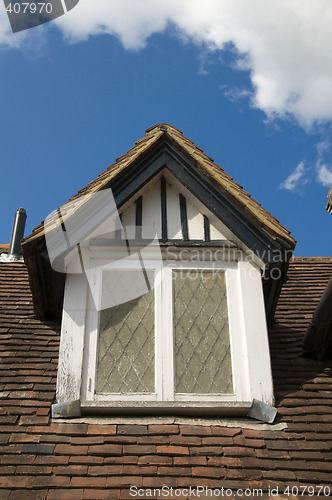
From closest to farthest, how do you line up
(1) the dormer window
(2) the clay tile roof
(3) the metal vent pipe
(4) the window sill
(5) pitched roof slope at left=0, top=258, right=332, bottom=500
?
(5) pitched roof slope at left=0, top=258, right=332, bottom=500 → (4) the window sill → (1) the dormer window → (3) the metal vent pipe → (2) the clay tile roof

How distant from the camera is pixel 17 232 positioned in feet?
28.2

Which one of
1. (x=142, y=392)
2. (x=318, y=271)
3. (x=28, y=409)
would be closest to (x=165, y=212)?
(x=142, y=392)

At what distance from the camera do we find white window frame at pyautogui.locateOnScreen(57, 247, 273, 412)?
4.27 m

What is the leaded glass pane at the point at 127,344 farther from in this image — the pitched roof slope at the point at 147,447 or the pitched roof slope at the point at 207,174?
the pitched roof slope at the point at 207,174

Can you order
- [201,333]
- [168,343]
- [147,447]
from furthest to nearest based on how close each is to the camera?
[201,333]
[168,343]
[147,447]

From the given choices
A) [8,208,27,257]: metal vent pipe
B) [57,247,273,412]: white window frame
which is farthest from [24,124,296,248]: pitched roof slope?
[8,208,27,257]: metal vent pipe

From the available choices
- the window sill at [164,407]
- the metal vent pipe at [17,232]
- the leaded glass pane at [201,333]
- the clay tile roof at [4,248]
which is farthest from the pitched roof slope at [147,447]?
the clay tile roof at [4,248]

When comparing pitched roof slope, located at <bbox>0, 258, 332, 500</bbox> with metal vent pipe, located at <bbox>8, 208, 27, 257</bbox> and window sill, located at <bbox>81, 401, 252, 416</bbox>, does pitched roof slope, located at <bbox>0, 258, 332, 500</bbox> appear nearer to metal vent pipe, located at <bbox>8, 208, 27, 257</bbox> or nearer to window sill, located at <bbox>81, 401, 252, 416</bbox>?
window sill, located at <bbox>81, 401, 252, 416</bbox>

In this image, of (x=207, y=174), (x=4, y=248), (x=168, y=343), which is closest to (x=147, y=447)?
(x=168, y=343)

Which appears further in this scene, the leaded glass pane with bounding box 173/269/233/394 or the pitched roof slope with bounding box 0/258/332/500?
the leaded glass pane with bounding box 173/269/233/394

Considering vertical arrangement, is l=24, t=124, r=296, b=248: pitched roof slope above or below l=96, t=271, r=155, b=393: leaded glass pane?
above

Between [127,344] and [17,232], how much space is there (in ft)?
15.4

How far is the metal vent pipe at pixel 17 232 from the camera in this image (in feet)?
25.6

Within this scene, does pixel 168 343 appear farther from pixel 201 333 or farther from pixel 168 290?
pixel 168 290
